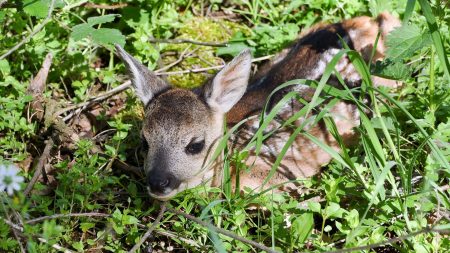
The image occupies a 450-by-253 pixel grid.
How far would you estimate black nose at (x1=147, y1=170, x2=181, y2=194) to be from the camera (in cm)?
419

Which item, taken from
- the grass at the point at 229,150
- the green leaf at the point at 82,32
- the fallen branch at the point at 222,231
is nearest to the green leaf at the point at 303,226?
the grass at the point at 229,150

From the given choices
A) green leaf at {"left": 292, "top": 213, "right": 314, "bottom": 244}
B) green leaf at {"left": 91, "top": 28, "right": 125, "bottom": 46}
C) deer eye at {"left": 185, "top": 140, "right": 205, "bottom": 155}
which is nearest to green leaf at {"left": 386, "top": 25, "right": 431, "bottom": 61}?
green leaf at {"left": 292, "top": 213, "right": 314, "bottom": 244}

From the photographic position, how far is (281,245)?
4.02 meters

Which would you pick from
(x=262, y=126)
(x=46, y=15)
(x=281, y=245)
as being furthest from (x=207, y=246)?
(x=46, y=15)

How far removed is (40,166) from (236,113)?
1.32m

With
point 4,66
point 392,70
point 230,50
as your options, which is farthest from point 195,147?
point 230,50

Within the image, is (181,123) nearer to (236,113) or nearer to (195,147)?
(195,147)

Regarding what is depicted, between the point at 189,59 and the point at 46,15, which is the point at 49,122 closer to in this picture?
the point at 46,15

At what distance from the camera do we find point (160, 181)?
4.20 m

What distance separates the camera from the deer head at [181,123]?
14.3 ft

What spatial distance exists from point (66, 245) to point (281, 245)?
1.15 meters

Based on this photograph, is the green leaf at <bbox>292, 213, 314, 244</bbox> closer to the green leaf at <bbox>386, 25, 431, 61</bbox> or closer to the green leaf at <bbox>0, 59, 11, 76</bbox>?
the green leaf at <bbox>386, 25, 431, 61</bbox>

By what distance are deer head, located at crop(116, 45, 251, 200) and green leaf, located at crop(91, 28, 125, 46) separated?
42 mm

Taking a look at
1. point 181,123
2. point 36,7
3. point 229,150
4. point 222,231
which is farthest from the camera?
point 229,150
